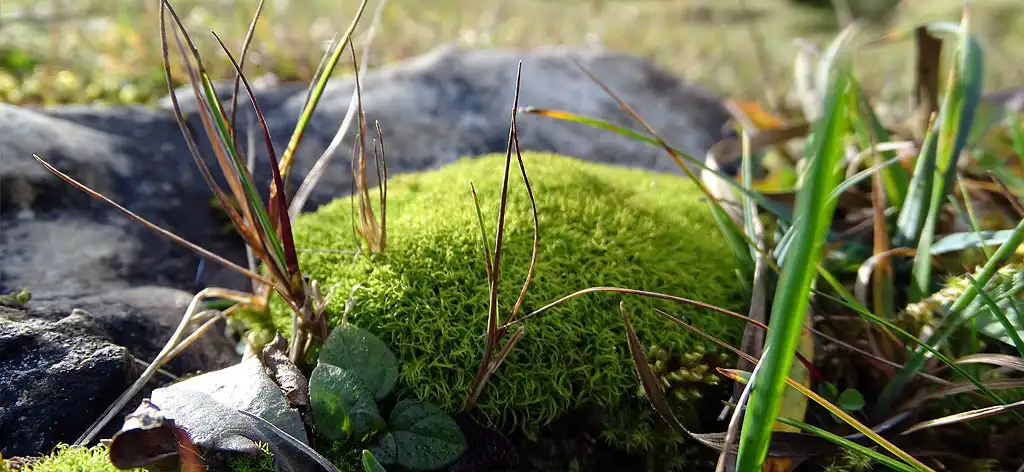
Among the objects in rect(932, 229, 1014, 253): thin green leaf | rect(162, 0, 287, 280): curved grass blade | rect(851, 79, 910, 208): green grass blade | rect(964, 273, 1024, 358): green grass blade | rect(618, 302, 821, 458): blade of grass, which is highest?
rect(851, 79, 910, 208): green grass blade

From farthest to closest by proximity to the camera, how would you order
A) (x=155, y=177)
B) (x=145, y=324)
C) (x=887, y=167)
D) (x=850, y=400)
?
(x=155, y=177) < (x=887, y=167) < (x=145, y=324) < (x=850, y=400)

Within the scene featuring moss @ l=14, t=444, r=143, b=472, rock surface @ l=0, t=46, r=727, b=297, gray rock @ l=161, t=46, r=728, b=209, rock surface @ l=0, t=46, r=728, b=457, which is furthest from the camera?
gray rock @ l=161, t=46, r=728, b=209

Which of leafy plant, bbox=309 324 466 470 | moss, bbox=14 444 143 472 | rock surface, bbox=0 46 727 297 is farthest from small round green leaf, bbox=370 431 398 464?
rock surface, bbox=0 46 727 297

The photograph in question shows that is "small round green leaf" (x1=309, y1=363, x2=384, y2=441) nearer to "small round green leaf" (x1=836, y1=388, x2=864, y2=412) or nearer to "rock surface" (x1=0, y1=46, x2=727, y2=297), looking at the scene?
"rock surface" (x1=0, y1=46, x2=727, y2=297)

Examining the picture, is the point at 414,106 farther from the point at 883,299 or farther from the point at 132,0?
the point at 132,0

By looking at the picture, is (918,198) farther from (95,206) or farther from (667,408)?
(95,206)

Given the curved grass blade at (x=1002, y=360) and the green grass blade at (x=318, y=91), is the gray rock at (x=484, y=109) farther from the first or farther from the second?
the curved grass blade at (x=1002, y=360)

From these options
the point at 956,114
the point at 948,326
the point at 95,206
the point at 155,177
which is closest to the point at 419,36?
the point at 155,177
